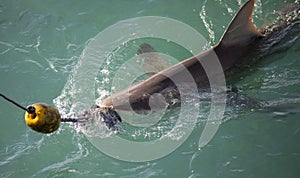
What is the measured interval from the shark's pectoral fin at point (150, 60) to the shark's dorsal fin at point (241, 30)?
3.74 feet

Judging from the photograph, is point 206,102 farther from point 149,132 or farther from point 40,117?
point 40,117

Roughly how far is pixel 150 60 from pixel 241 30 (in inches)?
60.8

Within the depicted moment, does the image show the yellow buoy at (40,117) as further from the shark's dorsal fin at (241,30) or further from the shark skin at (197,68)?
the shark's dorsal fin at (241,30)

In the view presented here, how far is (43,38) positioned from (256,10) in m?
3.75

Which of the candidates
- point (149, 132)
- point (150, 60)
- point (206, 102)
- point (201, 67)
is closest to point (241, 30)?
point (201, 67)

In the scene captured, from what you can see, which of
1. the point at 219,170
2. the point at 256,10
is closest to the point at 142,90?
the point at 219,170

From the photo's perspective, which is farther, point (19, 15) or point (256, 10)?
point (19, 15)

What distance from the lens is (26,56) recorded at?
6918 mm

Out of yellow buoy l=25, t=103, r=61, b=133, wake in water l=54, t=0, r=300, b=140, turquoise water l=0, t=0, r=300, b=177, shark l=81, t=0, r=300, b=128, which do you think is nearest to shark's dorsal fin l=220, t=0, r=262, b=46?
shark l=81, t=0, r=300, b=128

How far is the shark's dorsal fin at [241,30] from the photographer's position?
498cm

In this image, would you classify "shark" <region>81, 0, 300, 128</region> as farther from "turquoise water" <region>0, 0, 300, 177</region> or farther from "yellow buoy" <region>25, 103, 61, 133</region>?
"yellow buoy" <region>25, 103, 61, 133</region>

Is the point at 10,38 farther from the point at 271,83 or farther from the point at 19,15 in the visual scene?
the point at 271,83

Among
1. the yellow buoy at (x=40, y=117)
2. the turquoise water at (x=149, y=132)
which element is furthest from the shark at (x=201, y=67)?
the yellow buoy at (x=40, y=117)

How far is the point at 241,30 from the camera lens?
522 cm
